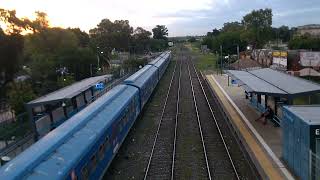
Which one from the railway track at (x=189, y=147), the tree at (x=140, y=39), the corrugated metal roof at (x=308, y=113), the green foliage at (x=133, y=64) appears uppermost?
the tree at (x=140, y=39)

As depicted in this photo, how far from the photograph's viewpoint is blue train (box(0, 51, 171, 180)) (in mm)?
11578

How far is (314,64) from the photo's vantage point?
186 feet

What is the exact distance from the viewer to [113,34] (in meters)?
108

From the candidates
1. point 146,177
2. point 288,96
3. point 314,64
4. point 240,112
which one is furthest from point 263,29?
point 146,177

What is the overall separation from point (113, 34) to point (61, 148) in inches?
3783

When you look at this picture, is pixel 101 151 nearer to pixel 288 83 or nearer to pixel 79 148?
pixel 79 148

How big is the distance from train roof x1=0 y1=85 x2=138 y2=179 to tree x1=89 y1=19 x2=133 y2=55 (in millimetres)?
88294

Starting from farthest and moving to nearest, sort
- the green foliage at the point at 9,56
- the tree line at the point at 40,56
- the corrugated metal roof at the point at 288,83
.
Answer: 1. the green foliage at the point at 9,56
2. the tree line at the point at 40,56
3. the corrugated metal roof at the point at 288,83

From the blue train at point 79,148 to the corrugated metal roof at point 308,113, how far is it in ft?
23.8

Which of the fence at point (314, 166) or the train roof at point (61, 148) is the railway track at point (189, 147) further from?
the fence at point (314, 166)

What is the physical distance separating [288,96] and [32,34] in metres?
45.7

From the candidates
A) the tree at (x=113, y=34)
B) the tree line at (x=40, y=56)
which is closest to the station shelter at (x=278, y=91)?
the tree line at (x=40, y=56)

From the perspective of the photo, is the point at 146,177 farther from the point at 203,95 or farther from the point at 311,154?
the point at 203,95

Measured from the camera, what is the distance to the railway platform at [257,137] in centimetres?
1738
